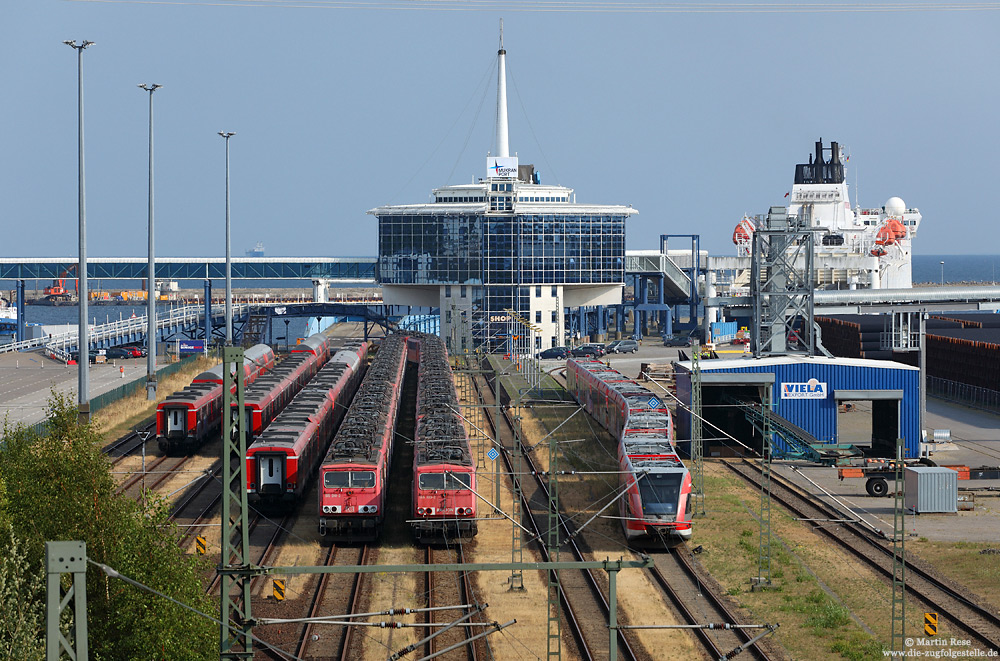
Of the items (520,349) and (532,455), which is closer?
(532,455)

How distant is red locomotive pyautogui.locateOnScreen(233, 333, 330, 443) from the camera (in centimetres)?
4631

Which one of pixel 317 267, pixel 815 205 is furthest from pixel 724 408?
pixel 317 267

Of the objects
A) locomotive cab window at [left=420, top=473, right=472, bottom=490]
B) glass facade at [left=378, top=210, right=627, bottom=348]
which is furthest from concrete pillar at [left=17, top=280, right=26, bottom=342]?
locomotive cab window at [left=420, top=473, right=472, bottom=490]

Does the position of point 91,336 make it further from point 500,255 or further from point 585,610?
point 585,610

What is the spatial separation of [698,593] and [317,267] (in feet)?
427

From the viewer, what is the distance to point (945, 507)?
39.0 metres

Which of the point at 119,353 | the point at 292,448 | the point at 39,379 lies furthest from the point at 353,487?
the point at 119,353

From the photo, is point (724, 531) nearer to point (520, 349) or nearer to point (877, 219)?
point (520, 349)

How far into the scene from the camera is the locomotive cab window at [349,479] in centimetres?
3272

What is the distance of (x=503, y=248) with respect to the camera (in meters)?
102

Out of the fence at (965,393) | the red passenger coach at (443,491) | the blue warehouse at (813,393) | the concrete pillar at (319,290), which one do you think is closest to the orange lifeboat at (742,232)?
the fence at (965,393)

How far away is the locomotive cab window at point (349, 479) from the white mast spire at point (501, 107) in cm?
8569

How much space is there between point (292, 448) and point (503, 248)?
219ft

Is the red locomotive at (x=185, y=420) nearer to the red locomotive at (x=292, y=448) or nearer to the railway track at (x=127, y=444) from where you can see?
the railway track at (x=127, y=444)
